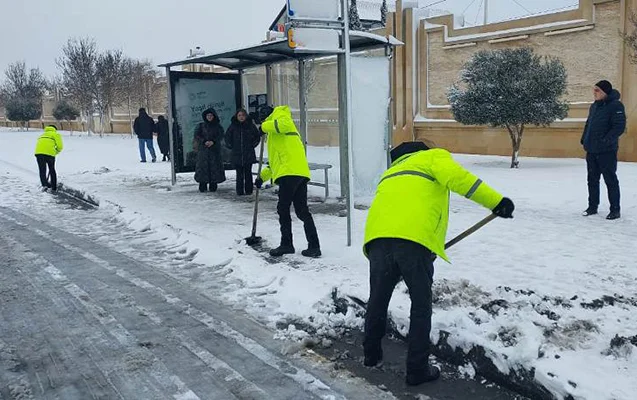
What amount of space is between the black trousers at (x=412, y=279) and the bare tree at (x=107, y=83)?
135 feet

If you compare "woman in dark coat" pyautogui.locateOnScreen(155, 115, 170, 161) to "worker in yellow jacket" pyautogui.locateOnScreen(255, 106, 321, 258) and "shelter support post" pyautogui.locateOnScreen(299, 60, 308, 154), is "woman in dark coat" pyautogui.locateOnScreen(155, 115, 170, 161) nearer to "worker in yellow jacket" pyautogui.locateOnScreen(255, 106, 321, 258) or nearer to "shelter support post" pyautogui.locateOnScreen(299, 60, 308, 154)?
"shelter support post" pyautogui.locateOnScreen(299, 60, 308, 154)

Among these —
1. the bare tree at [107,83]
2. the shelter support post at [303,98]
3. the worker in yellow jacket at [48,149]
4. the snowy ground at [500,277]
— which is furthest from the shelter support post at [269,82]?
the bare tree at [107,83]

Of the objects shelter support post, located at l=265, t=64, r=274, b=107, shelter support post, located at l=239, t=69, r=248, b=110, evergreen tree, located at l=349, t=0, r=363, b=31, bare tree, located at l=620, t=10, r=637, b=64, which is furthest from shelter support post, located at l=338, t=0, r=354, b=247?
evergreen tree, located at l=349, t=0, r=363, b=31

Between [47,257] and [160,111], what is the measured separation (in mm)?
38462

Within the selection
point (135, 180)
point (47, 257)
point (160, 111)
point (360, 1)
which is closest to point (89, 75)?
point (160, 111)

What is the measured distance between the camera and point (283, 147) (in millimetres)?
6812

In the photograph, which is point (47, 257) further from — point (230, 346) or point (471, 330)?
point (471, 330)

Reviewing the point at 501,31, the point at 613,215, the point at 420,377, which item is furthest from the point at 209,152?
the point at 501,31

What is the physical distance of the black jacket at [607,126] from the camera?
825cm

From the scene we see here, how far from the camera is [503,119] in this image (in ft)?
49.2

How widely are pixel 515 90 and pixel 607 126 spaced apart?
6489 mm

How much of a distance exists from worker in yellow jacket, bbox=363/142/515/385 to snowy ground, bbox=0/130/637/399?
0.55 meters

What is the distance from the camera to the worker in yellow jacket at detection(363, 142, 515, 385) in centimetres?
384

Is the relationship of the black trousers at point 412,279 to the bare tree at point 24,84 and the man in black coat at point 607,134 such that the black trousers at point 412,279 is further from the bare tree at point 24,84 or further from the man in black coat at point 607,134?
the bare tree at point 24,84
